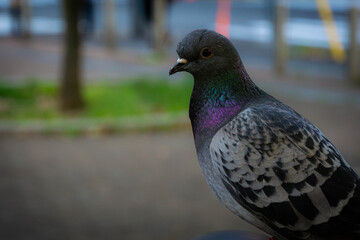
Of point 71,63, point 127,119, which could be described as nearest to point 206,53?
point 127,119

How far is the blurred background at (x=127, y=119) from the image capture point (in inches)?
195

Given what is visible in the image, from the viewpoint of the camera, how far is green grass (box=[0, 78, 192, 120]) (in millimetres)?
7508

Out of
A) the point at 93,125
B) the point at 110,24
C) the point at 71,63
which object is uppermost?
the point at 110,24

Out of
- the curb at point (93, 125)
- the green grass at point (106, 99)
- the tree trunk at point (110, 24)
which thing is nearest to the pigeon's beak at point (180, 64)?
the curb at point (93, 125)

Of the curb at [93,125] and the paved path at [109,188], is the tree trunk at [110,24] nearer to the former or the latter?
the curb at [93,125]

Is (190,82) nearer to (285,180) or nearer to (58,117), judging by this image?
(58,117)

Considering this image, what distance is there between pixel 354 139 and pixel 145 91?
343cm

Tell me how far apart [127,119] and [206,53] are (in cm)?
518

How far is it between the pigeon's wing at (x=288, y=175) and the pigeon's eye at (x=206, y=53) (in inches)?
10.9

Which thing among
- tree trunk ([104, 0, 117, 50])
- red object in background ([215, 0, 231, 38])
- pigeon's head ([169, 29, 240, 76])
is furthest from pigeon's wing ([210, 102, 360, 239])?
red object in background ([215, 0, 231, 38])

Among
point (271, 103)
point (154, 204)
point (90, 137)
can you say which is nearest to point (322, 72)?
point (90, 137)

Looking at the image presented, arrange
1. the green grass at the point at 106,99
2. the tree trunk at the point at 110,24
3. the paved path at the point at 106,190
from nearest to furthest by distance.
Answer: the paved path at the point at 106,190 < the green grass at the point at 106,99 < the tree trunk at the point at 110,24

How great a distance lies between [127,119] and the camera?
7234 mm

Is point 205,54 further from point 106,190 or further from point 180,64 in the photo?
point 106,190
